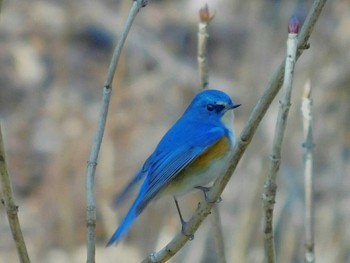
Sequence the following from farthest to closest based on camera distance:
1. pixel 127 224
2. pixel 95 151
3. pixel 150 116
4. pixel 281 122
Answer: pixel 150 116 → pixel 127 224 → pixel 95 151 → pixel 281 122

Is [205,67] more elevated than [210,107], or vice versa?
[210,107]

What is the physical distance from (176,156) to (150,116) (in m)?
2.92

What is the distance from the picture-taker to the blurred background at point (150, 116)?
4094mm

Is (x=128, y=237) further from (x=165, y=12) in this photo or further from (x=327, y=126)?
(x=165, y=12)

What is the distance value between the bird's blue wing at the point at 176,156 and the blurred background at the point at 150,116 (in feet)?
2.26

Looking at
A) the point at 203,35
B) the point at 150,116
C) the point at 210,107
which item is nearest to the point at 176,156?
the point at 210,107

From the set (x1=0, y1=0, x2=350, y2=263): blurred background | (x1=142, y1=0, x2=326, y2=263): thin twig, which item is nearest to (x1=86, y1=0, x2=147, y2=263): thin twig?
(x1=142, y1=0, x2=326, y2=263): thin twig

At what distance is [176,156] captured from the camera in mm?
2822

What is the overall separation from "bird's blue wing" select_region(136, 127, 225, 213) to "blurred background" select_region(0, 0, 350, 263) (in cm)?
69

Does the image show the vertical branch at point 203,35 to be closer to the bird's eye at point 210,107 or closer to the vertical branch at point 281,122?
the bird's eye at point 210,107

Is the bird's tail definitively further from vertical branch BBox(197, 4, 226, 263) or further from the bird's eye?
the bird's eye

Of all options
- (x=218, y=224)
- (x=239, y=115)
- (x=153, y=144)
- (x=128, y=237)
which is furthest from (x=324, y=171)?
(x=218, y=224)

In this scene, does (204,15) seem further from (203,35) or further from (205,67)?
(205,67)

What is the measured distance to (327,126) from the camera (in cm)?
453
